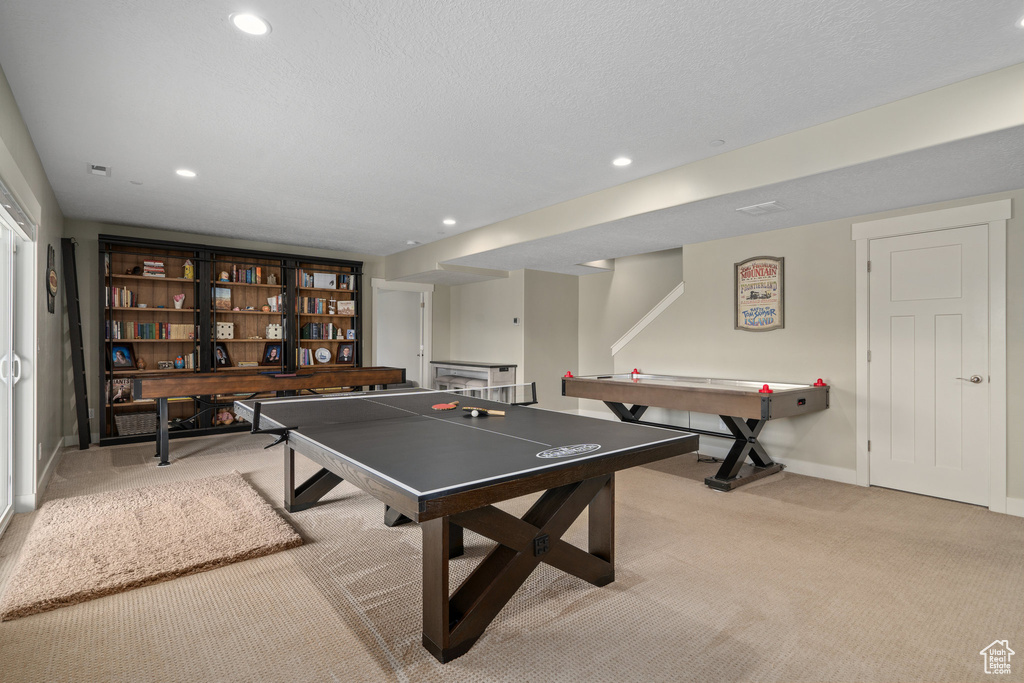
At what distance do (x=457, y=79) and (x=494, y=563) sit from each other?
2.13 m

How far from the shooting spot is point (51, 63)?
7.41ft

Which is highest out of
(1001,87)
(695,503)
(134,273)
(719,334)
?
(1001,87)

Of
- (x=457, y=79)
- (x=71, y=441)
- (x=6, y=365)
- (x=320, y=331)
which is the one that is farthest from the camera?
(x=320, y=331)

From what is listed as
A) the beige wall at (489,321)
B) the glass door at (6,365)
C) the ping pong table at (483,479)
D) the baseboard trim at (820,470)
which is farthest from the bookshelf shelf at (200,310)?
the baseboard trim at (820,470)

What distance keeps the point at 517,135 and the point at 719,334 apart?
2.93 meters

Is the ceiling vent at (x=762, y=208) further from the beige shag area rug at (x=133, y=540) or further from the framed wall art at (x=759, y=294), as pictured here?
the beige shag area rug at (x=133, y=540)

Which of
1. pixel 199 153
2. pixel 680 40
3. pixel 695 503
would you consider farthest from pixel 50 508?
pixel 680 40

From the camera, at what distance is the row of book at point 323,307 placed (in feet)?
21.5

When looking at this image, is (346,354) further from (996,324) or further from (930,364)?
(996,324)

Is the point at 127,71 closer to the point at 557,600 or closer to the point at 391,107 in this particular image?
the point at 391,107

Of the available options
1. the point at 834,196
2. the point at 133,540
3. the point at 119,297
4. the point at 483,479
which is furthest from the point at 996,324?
the point at 119,297

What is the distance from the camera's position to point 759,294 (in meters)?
4.59

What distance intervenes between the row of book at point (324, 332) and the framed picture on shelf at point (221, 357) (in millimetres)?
851

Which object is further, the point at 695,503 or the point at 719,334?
the point at 719,334
